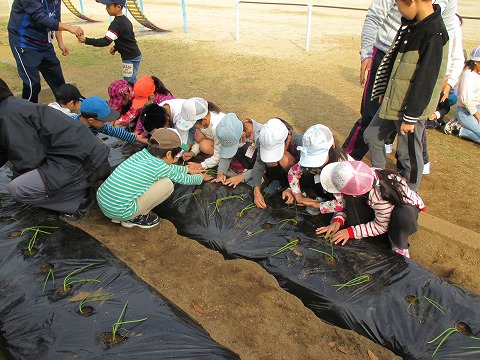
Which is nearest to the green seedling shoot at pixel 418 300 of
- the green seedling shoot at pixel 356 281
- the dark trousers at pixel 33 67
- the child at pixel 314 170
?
the green seedling shoot at pixel 356 281

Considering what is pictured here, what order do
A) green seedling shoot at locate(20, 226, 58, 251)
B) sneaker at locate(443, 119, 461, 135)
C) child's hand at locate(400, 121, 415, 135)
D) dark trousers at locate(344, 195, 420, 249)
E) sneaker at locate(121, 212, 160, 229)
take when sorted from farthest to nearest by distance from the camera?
sneaker at locate(443, 119, 461, 135) < sneaker at locate(121, 212, 160, 229) < child's hand at locate(400, 121, 415, 135) < green seedling shoot at locate(20, 226, 58, 251) < dark trousers at locate(344, 195, 420, 249)

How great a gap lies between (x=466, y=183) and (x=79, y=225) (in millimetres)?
3469

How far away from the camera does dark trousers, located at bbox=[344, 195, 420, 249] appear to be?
2.37m

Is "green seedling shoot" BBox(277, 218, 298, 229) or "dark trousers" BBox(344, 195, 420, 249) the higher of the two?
"dark trousers" BBox(344, 195, 420, 249)

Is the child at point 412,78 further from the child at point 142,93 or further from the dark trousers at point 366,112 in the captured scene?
the child at point 142,93

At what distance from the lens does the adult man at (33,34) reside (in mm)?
4156

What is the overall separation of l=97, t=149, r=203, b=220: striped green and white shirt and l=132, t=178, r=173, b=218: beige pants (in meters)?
0.04

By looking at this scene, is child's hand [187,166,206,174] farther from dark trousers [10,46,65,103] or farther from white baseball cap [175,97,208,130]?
dark trousers [10,46,65,103]

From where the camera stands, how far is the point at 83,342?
5.98 ft

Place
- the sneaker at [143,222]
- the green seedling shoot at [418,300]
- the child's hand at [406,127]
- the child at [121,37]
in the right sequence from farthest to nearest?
1. the child at [121,37]
2. the sneaker at [143,222]
3. the child's hand at [406,127]
4. the green seedling shoot at [418,300]

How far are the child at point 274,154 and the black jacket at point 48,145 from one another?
4.02ft

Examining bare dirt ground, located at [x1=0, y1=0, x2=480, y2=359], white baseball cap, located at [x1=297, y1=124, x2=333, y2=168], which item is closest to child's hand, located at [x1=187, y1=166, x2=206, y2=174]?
bare dirt ground, located at [x1=0, y1=0, x2=480, y2=359]

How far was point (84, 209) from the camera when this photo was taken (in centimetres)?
310

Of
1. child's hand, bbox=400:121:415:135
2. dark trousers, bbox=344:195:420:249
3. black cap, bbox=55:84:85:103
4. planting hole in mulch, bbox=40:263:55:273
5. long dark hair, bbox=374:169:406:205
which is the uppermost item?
child's hand, bbox=400:121:415:135
